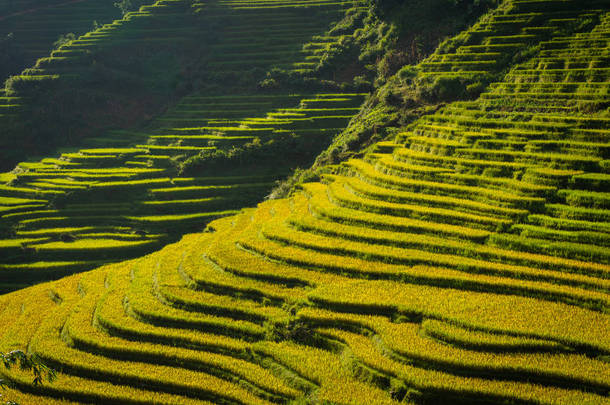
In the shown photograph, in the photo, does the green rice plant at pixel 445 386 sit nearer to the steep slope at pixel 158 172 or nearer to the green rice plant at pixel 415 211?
the green rice plant at pixel 415 211

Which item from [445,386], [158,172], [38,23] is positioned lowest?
[445,386]

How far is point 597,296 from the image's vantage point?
13.5 m

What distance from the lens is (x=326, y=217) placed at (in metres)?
20.2

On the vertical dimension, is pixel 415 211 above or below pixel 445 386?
above

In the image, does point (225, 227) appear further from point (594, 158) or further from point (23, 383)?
point (594, 158)

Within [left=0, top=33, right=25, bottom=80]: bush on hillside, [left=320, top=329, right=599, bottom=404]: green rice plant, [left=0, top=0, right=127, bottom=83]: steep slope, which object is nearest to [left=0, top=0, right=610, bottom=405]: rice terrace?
[left=320, top=329, right=599, bottom=404]: green rice plant

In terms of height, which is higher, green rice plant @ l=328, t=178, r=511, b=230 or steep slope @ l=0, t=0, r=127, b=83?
steep slope @ l=0, t=0, r=127, b=83

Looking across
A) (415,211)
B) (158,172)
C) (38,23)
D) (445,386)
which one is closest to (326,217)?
(415,211)

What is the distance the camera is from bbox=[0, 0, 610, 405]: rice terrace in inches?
511

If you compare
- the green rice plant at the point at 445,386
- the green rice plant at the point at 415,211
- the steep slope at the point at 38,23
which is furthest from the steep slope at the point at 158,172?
the green rice plant at the point at 445,386

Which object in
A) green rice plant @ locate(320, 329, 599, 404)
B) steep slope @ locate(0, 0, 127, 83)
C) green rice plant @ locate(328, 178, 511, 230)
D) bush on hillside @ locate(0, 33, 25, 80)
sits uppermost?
steep slope @ locate(0, 0, 127, 83)

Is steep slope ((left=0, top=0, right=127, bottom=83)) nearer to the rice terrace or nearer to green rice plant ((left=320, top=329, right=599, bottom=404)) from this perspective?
the rice terrace

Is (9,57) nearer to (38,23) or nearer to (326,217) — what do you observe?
(38,23)

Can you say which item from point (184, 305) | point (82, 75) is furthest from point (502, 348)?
point (82, 75)
